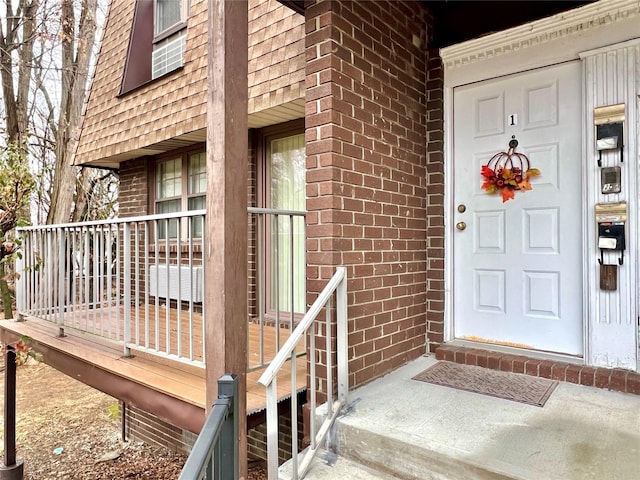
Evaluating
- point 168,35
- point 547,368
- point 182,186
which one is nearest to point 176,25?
point 168,35

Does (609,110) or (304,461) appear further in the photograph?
(609,110)

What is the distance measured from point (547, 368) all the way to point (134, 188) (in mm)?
5286

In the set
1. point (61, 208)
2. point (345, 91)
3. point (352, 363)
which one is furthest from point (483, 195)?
point (61, 208)

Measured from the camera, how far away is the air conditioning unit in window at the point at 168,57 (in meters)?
4.85

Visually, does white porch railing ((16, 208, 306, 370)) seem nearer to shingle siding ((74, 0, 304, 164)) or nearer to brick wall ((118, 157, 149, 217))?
shingle siding ((74, 0, 304, 164))

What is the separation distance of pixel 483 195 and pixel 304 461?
6.89 feet

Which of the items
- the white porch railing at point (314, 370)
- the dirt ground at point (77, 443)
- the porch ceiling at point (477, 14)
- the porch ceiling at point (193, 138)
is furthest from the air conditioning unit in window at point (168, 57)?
the dirt ground at point (77, 443)

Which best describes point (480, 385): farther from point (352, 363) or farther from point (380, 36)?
point (380, 36)

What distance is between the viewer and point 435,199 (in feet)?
10.3

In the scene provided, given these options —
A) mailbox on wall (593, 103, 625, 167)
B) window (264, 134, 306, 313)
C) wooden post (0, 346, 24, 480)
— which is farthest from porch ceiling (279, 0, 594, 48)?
wooden post (0, 346, 24, 480)

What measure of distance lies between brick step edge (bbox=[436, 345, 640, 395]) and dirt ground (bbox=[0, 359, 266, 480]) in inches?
86.0

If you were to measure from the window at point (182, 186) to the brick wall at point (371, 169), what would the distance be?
2.69 metres

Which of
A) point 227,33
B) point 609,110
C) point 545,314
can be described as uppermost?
point 227,33

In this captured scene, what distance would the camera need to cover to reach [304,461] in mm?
1934
